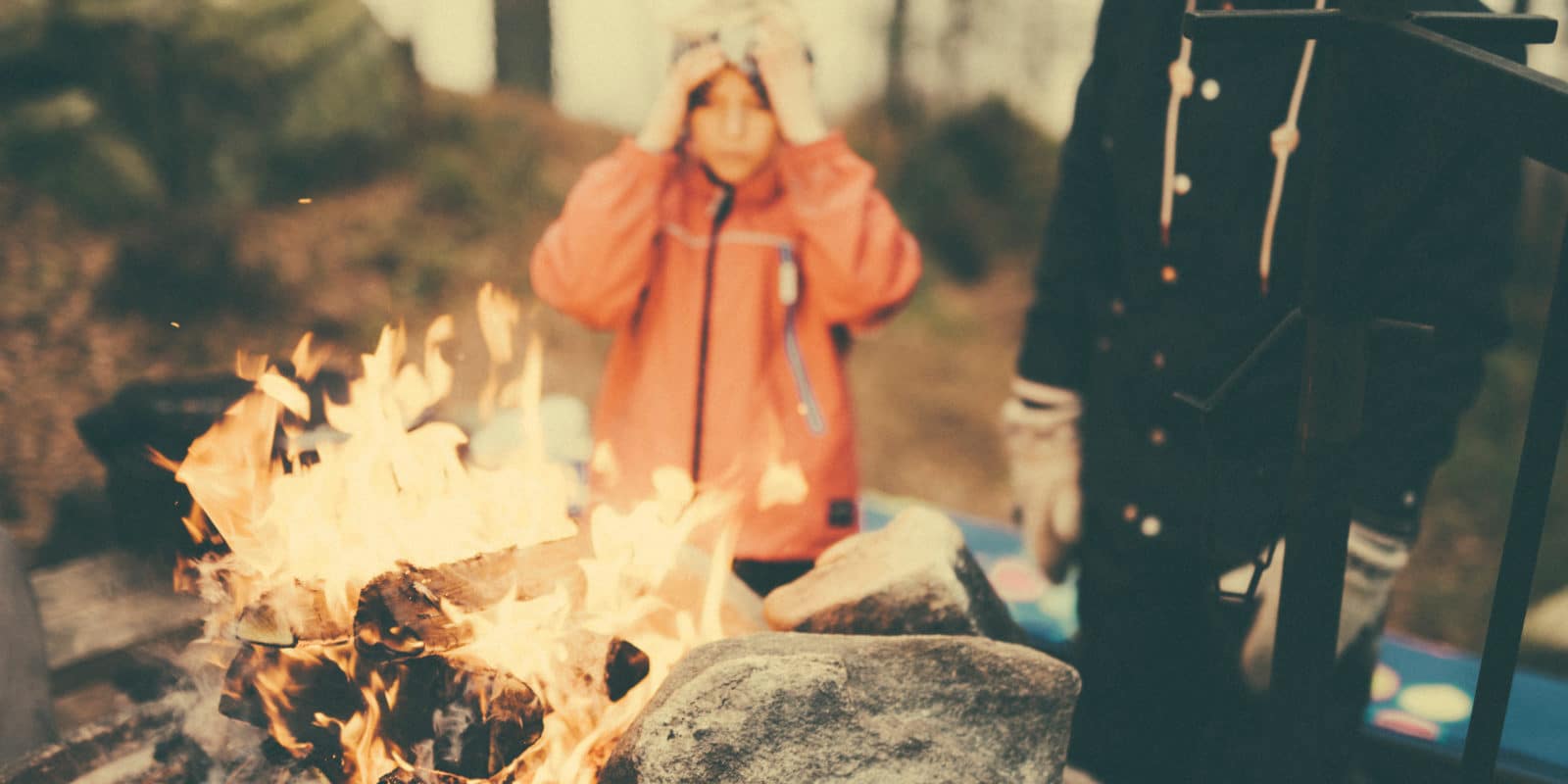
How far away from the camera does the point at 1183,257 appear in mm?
2332

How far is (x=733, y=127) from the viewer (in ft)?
8.91

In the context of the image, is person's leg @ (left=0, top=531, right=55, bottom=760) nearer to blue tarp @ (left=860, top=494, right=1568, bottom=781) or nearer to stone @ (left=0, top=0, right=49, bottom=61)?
blue tarp @ (left=860, top=494, right=1568, bottom=781)

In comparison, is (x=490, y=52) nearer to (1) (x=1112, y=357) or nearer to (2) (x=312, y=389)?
(2) (x=312, y=389)

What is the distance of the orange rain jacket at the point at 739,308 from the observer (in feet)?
8.80

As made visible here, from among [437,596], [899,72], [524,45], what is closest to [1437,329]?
[437,596]

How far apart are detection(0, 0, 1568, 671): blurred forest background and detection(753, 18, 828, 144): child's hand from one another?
1783 mm

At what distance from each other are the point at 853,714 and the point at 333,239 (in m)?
7.17

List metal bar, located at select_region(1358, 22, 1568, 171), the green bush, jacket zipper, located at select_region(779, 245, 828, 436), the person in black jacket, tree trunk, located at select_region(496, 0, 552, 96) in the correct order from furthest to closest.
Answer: the green bush
tree trunk, located at select_region(496, 0, 552, 96)
jacket zipper, located at select_region(779, 245, 828, 436)
the person in black jacket
metal bar, located at select_region(1358, 22, 1568, 171)

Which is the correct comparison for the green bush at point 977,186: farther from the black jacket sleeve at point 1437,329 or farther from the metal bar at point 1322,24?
the metal bar at point 1322,24

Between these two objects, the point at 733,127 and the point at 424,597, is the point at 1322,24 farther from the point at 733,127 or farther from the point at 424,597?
the point at 424,597

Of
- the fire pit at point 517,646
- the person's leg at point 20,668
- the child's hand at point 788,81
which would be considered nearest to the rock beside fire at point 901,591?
the fire pit at point 517,646

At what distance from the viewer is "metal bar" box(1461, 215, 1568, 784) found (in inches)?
55.7

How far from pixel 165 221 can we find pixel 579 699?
252 inches

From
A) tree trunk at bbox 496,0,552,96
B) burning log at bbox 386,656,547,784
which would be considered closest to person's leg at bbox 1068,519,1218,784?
burning log at bbox 386,656,547,784
